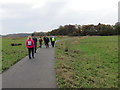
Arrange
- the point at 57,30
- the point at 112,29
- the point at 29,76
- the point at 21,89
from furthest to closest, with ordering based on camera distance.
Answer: the point at 57,30 < the point at 112,29 < the point at 29,76 < the point at 21,89

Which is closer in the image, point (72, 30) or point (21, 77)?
point (21, 77)

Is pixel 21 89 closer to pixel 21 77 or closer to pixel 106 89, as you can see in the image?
pixel 21 77

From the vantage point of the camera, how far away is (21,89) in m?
6.82

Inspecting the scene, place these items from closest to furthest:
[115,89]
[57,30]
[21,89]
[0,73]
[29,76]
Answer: [21,89] < [115,89] < [29,76] < [0,73] < [57,30]

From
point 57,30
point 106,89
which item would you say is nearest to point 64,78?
point 106,89

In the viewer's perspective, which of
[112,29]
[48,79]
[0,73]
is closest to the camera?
[48,79]

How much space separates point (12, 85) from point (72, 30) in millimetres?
131514

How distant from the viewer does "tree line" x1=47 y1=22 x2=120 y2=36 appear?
117 m

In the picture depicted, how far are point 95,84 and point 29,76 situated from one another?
297 centimetres

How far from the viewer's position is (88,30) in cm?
12962

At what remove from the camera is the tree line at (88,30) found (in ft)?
384

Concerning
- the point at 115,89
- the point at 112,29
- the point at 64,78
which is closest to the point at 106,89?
the point at 115,89

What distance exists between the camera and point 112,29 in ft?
384

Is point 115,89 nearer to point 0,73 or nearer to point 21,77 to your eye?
point 21,77
